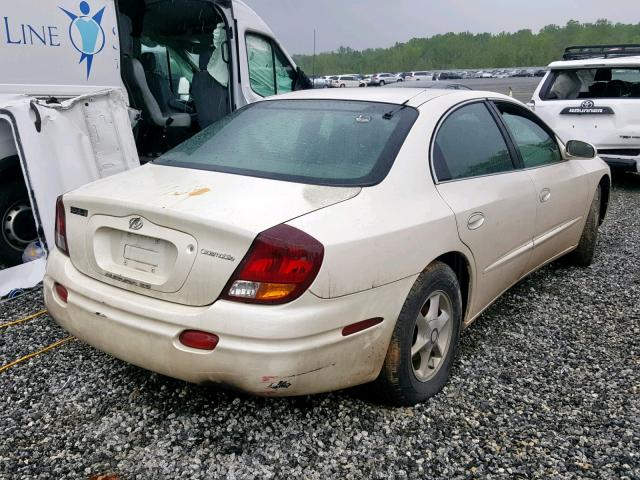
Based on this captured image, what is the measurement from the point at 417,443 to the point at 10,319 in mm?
2731

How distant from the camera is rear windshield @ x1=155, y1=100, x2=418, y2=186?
2734mm

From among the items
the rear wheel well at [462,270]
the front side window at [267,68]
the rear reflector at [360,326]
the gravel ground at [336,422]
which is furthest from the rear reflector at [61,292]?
the front side window at [267,68]

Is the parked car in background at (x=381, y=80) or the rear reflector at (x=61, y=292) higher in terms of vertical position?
the rear reflector at (x=61, y=292)

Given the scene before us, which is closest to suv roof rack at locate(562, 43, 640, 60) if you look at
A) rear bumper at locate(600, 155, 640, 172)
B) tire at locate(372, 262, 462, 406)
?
rear bumper at locate(600, 155, 640, 172)

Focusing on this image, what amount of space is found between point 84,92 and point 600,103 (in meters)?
6.34

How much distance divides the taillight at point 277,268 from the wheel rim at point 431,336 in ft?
2.35

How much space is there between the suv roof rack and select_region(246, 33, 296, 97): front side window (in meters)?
4.45

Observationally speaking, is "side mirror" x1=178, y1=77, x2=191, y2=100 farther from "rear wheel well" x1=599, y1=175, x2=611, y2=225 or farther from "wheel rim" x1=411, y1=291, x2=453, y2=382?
"wheel rim" x1=411, y1=291, x2=453, y2=382

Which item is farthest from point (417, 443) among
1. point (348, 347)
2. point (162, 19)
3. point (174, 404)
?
point (162, 19)

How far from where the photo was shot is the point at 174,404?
2777 millimetres

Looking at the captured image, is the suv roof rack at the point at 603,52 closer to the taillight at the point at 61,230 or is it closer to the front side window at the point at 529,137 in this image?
the front side window at the point at 529,137

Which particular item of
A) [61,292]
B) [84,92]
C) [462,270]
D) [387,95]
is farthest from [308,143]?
[84,92]

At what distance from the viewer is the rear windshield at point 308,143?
2734 mm

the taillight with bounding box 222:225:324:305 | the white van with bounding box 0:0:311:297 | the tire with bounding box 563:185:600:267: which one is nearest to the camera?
the taillight with bounding box 222:225:324:305
